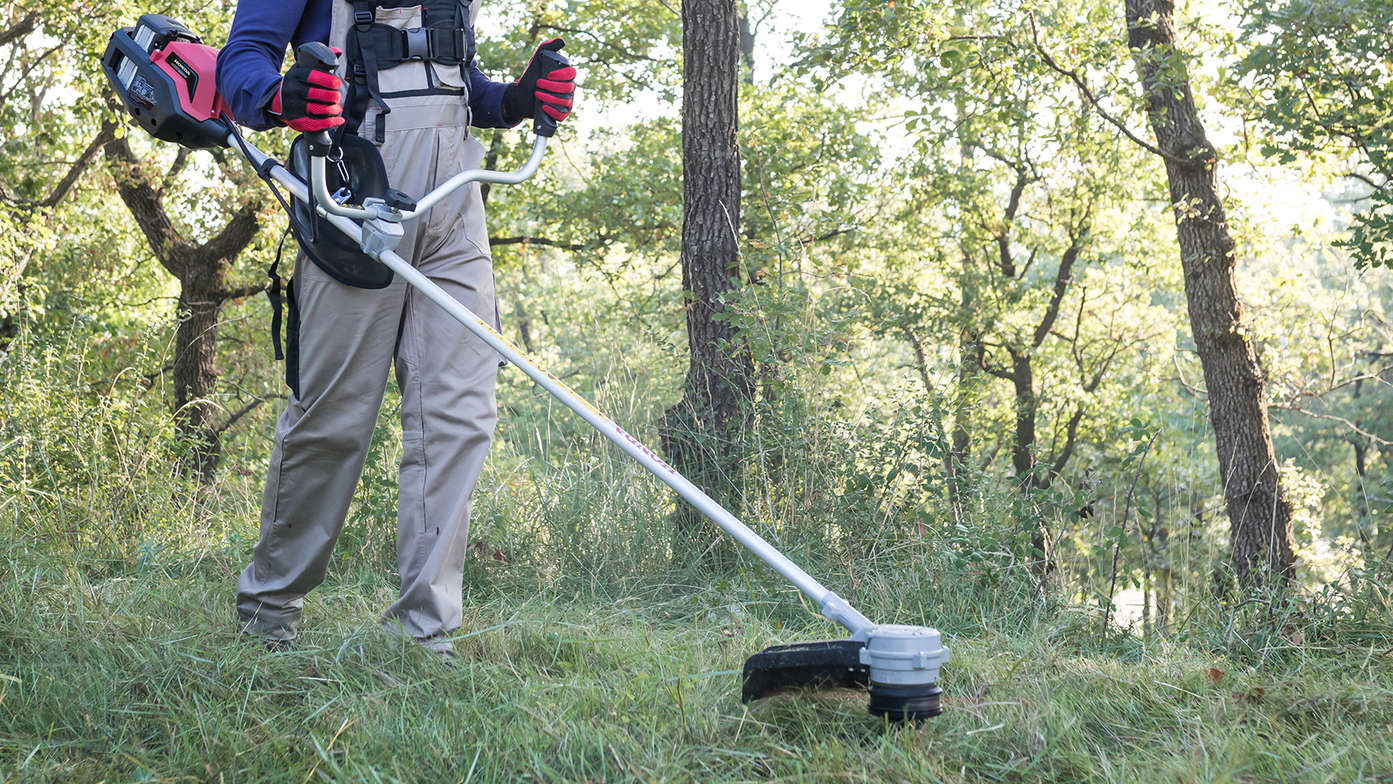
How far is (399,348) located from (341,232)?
12.7 inches

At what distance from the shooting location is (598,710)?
86.7 inches

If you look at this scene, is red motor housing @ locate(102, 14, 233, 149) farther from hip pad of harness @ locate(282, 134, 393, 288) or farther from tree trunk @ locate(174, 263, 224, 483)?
tree trunk @ locate(174, 263, 224, 483)

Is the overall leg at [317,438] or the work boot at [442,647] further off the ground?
the overall leg at [317,438]

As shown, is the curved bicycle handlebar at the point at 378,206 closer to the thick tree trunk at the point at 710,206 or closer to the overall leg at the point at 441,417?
the overall leg at the point at 441,417

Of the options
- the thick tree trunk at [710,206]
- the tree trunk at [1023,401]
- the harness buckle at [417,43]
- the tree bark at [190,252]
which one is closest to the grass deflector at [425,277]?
the harness buckle at [417,43]

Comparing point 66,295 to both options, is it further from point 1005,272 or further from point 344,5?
point 1005,272

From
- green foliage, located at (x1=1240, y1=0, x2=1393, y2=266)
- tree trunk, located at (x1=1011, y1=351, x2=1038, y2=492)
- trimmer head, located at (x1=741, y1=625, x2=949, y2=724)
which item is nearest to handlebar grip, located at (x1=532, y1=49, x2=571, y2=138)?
trimmer head, located at (x1=741, y1=625, x2=949, y2=724)

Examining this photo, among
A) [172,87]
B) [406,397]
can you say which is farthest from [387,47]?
[406,397]

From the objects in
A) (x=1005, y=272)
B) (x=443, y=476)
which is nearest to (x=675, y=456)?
(x=443, y=476)

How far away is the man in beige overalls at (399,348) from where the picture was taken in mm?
2678

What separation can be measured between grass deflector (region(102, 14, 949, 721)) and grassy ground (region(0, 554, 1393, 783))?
0.09 metres

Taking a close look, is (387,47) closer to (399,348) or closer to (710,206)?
(399,348)

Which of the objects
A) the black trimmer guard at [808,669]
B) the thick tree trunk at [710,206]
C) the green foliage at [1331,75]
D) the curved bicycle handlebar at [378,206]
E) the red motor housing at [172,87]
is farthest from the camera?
the green foliage at [1331,75]

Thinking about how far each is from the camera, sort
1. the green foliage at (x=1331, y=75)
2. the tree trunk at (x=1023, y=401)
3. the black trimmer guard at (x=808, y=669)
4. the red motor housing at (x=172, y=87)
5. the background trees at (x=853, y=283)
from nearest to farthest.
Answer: the black trimmer guard at (x=808, y=669) < the red motor housing at (x=172, y=87) < the background trees at (x=853, y=283) < the green foliage at (x=1331, y=75) < the tree trunk at (x=1023, y=401)
